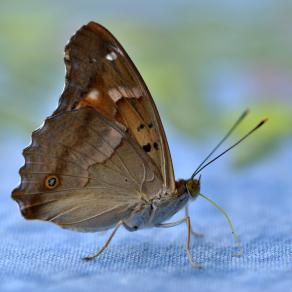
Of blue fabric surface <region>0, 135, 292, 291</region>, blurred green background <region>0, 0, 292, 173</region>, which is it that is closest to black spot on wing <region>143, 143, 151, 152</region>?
blue fabric surface <region>0, 135, 292, 291</region>

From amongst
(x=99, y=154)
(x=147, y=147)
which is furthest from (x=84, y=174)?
(x=147, y=147)

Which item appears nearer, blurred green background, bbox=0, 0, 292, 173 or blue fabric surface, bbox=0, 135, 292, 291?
blue fabric surface, bbox=0, 135, 292, 291

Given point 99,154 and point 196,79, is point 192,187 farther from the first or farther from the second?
point 196,79

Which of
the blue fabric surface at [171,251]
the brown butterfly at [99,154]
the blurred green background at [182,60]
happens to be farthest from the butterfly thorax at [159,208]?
the blurred green background at [182,60]

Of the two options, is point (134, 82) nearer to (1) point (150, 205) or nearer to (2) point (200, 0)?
(1) point (150, 205)

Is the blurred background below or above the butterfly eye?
above

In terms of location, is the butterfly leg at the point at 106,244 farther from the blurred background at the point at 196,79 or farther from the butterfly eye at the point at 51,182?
the blurred background at the point at 196,79

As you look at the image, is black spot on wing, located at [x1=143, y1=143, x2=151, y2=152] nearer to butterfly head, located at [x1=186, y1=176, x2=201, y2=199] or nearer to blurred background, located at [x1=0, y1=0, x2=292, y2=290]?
butterfly head, located at [x1=186, y1=176, x2=201, y2=199]
